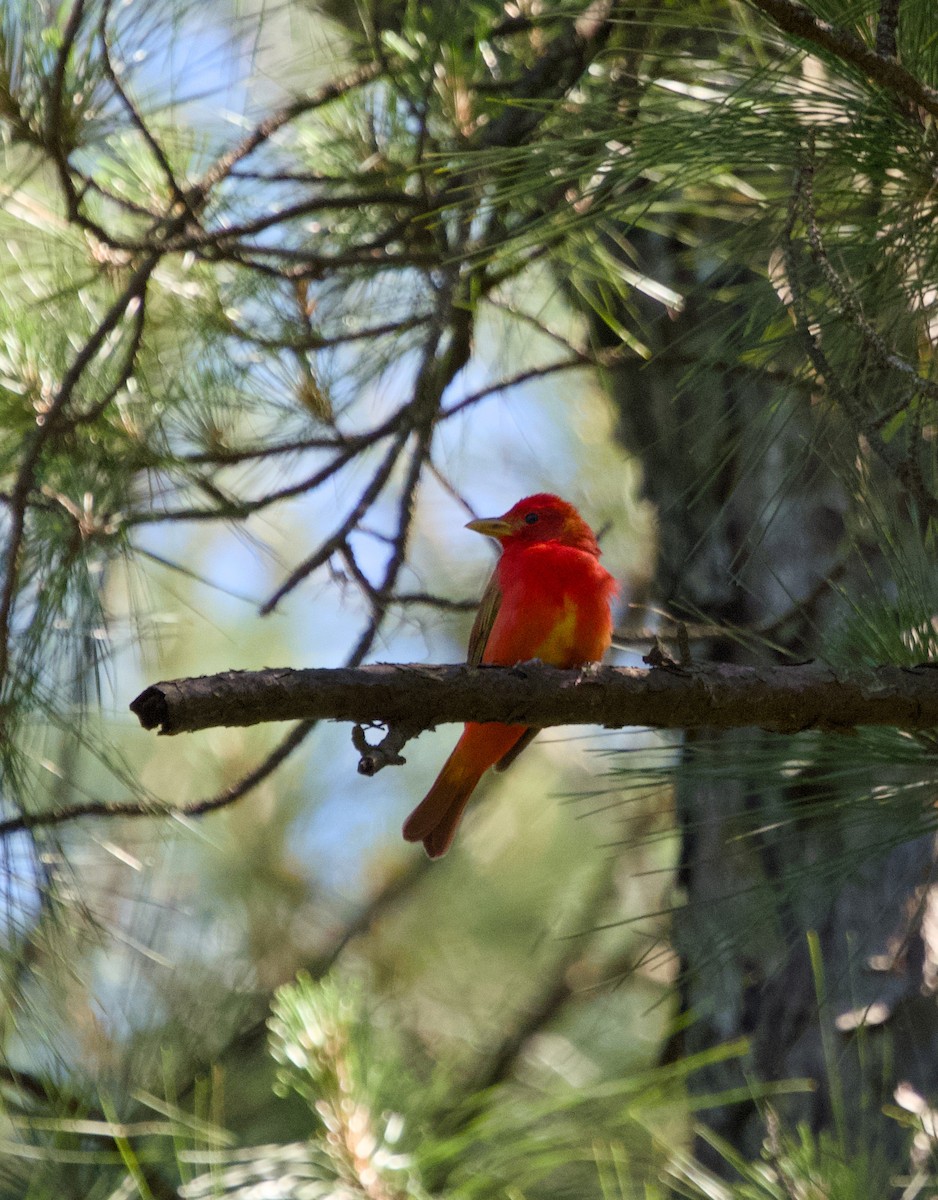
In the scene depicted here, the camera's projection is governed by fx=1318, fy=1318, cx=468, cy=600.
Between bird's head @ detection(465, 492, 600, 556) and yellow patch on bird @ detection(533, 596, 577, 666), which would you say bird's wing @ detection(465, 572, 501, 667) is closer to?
bird's head @ detection(465, 492, 600, 556)

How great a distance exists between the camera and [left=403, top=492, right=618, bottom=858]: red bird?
9.66 ft

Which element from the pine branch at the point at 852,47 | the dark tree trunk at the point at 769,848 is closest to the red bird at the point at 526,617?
the dark tree trunk at the point at 769,848

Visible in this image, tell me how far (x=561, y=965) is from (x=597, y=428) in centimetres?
181

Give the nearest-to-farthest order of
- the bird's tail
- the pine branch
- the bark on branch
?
the pine branch → the bark on branch → the bird's tail

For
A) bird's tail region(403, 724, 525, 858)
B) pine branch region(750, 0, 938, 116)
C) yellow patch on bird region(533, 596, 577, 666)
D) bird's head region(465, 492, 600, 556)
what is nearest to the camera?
pine branch region(750, 0, 938, 116)

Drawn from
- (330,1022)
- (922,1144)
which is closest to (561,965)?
(922,1144)

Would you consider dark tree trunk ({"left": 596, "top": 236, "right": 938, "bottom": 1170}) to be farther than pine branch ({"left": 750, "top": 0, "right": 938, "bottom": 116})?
Yes

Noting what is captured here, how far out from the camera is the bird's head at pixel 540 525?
329 centimetres

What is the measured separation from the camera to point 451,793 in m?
3.20

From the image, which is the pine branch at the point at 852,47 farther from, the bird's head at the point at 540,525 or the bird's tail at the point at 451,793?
the bird's tail at the point at 451,793

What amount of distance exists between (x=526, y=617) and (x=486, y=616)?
289mm

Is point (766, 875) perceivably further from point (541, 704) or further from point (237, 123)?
point (237, 123)

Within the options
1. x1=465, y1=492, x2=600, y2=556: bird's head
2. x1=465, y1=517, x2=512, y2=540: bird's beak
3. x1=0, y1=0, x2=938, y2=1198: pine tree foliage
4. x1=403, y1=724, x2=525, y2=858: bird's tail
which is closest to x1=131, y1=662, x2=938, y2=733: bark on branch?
x1=0, y1=0, x2=938, y2=1198: pine tree foliage

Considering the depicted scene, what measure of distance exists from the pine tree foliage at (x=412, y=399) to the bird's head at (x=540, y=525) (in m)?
0.33
